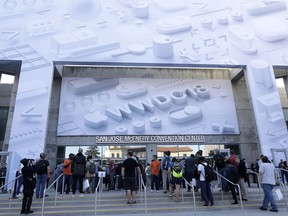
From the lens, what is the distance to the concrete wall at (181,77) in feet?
55.6

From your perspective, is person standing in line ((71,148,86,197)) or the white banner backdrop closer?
person standing in line ((71,148,86,197))

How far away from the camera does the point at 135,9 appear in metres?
18.3

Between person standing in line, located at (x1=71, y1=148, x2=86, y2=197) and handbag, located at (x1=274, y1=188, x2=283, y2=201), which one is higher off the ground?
person standing in line, located at (x1=71, y1=148, x2=86, y2=197)

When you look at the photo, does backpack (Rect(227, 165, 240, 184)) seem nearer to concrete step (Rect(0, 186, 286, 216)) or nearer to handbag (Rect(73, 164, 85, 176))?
concrete step (Rect(0, 186, 286, 216))

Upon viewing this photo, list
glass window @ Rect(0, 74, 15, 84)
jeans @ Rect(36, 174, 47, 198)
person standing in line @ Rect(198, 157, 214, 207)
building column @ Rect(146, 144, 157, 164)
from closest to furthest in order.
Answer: person standing in line @ Rect(198, 157, 214, 207) < jeans @ Rect(36, 174, 47, 198) < building column @ Rect(146, 144, 157, 164) < glass window @ Rect(0, 74, 15, 84)

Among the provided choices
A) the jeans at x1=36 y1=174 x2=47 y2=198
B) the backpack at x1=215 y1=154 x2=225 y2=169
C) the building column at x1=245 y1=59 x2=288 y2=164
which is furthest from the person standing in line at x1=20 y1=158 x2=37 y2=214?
the building column at x1=245 y1=59 x2=288 y2=164

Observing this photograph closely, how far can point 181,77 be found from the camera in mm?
19172

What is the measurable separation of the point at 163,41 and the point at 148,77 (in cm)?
298

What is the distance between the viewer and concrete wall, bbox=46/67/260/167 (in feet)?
55.6

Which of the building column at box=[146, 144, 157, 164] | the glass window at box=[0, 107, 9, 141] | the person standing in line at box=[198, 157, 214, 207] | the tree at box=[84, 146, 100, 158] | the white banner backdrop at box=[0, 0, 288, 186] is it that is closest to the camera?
the person standing in line at box=[198, 157, 214, 207]

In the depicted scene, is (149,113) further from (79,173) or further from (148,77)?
(79,173)

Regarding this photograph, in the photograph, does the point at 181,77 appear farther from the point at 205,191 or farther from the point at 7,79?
the point at 7,79

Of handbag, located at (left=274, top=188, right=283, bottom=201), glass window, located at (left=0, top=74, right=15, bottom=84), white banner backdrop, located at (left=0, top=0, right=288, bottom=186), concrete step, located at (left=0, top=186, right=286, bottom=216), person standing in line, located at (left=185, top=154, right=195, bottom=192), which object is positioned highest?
white banner backdrop, located at (left=0, top=0, right=288, bottom=186)

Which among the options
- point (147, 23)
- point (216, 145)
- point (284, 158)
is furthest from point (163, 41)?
point (284, 158)
